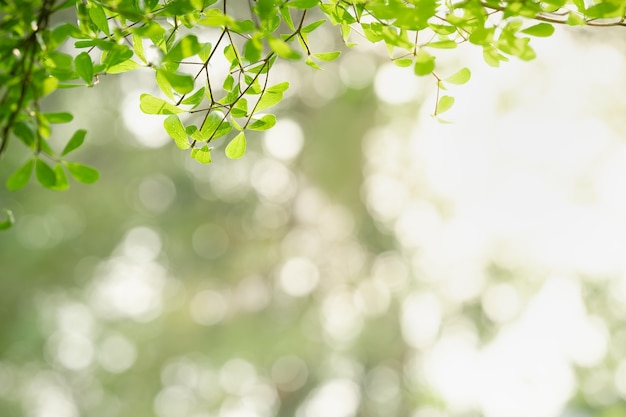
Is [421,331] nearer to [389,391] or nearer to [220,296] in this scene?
[389,391]

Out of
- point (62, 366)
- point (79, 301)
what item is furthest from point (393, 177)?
point (62, 366)

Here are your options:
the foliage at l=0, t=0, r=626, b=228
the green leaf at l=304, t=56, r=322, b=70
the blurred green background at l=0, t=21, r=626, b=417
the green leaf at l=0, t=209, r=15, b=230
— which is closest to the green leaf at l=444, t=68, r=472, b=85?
the foliage at l=0, t=0, r=626, b=228

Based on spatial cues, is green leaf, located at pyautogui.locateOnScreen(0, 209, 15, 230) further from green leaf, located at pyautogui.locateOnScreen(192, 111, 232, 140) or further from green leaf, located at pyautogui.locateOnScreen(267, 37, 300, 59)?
green leaf, located at pyautogui.locateOnScreen(267, 37, 300, 59)

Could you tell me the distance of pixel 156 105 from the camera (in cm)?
63

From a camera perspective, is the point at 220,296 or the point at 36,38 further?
the point at 220,296

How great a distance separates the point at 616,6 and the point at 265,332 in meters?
4.95

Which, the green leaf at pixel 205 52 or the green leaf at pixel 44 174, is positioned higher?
the green leaf at pixel 205 52

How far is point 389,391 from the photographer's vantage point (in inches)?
223

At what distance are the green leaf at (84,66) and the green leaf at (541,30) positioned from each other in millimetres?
420

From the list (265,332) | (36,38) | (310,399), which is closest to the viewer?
(36,38)

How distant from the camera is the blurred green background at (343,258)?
527cm

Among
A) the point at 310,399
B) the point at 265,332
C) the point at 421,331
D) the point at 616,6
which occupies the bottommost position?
the point at 310,399

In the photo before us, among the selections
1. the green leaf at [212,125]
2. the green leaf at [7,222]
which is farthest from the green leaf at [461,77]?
the green leaf at [7,222]

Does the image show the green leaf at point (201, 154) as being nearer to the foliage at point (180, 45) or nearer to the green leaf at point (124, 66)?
the foliage at point (180, 45)
